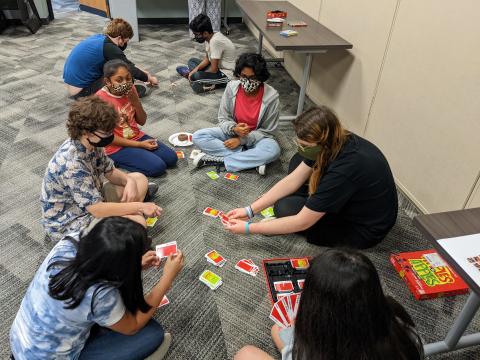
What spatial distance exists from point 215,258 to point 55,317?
1.10 m

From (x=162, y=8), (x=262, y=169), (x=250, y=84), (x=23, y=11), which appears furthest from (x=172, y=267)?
(x=162, y=8)

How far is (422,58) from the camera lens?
2.58 meters

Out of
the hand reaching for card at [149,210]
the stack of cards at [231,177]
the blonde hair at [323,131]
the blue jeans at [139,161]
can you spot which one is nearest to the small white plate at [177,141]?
the blue jeans at [139,161]

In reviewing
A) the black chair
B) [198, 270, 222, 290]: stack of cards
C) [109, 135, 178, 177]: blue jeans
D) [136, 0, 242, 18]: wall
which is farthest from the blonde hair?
the black chair

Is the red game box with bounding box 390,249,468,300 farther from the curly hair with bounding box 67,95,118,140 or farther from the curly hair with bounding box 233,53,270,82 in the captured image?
the curly hair with bounding box 67,95,118,140

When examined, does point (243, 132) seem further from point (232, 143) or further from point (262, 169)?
point (262, 169)

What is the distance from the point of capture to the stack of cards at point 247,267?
2.18 m

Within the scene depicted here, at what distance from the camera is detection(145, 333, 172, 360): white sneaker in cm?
162

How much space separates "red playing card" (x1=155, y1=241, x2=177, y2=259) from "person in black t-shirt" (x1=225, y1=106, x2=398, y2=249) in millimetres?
398

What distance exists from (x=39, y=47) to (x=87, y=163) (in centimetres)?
471

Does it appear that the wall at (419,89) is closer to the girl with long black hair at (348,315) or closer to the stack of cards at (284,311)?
the stack of cards at (284,311)

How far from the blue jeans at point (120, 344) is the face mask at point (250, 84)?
1958 mm

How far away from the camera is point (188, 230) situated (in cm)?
248

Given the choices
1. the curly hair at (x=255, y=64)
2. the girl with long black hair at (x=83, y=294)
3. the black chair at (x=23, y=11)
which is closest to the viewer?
the girl with long black hair at (x=83, y=294)
